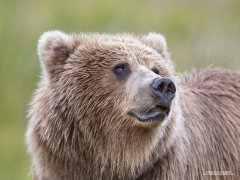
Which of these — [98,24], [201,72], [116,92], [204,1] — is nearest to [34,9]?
[98,24]

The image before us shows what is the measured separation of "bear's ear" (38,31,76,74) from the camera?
857 centimetres

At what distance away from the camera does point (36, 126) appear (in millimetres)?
8477

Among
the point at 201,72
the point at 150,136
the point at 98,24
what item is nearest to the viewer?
the point at 150,136

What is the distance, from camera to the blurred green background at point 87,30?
13469 mm

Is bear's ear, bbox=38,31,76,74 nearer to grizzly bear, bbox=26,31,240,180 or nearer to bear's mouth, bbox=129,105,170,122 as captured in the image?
grizzly bear, bbox=26,31,240,180

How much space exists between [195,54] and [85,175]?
5.47m

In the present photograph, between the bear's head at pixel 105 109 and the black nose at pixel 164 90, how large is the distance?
12cm

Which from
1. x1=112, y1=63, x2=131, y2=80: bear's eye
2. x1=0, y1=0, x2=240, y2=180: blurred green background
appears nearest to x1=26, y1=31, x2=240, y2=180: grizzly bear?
x1=112, y1=63, x2=131, y2=80: bear's eye

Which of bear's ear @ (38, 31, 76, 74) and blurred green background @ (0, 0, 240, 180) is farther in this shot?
blurred green background @ (0, 0, 240, 180)

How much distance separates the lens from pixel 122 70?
8406mm

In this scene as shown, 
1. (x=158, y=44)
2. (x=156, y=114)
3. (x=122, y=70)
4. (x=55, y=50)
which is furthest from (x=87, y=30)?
(x=156, y=114)

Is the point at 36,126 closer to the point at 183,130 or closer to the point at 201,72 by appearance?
the point at 183,130

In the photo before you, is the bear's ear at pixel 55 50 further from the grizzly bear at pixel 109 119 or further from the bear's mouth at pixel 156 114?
the bear's mouth at pixel 156 114

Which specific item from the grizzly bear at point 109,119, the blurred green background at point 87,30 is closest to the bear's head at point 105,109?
the grizzly bear at point 109,119
